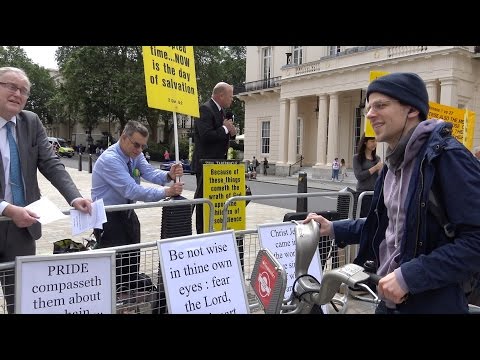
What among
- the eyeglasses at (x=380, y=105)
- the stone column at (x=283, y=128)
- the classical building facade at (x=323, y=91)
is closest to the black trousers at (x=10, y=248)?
the eyeglasses at (x=380, y=105)

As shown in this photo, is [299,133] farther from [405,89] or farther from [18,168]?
[405,89]

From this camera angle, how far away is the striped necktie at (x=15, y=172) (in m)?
2.96

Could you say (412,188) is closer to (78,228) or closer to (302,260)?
(302,260)

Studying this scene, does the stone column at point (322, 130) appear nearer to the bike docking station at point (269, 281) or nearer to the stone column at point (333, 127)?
the stone column at point (333, 127)

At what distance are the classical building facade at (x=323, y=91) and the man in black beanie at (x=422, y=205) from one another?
21549 mm

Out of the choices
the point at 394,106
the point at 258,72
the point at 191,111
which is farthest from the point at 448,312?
the point at 258,72

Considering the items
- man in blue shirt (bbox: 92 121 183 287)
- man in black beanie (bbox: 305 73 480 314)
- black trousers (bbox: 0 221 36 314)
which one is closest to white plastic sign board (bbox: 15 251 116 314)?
black trousers (bbox: 0 221 36 314)

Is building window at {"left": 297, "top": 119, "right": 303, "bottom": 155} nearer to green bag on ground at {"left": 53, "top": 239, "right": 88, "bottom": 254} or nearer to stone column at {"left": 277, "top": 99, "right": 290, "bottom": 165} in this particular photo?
stone column at {"left": 277, "top": 99, "right": 290, "bottom": 165}

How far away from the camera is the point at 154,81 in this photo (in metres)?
4.20

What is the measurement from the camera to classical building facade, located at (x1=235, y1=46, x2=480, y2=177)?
22000 mm

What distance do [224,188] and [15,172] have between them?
7.43ft

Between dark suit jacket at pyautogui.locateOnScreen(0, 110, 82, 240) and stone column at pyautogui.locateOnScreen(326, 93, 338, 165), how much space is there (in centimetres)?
2574

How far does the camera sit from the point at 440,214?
1.83 meters

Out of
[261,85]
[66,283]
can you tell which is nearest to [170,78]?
[66,283]
